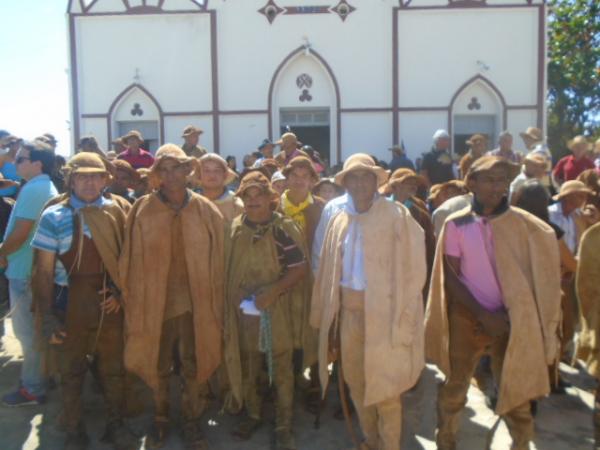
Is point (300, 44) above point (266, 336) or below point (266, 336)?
above

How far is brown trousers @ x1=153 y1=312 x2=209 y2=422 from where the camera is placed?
167 inches

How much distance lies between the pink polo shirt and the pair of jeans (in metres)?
3.47

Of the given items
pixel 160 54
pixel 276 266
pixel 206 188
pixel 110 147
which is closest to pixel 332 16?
pixel 160 54

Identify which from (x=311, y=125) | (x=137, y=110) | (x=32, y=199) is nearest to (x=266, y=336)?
(x=32, y=199)

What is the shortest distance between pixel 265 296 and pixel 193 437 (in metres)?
1.11

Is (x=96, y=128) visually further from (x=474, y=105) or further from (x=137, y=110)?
(x=474, y=105)

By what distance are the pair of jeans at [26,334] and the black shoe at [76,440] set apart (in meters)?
1.02

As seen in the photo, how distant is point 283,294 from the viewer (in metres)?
4.41

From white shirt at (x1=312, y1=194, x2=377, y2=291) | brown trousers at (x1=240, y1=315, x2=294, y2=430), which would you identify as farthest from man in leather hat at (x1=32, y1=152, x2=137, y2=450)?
white shirt at (x1=312, y1=194, x2=377, y2=291)

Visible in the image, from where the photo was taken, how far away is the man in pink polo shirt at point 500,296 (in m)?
3.51

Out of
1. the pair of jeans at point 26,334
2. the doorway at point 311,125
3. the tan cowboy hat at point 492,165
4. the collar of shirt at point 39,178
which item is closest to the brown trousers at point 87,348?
the pair of jeans at point 26,334

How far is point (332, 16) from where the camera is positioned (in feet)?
44.8

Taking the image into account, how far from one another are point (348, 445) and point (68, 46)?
495 inches

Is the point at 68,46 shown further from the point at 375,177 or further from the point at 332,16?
the point at 375,177
